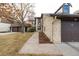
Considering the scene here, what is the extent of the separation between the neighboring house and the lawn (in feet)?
1.82

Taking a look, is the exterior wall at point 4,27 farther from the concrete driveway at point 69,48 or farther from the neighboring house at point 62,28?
the concrete driveway at point 69,48

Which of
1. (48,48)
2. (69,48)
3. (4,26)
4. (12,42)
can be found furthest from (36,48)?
(4,26)

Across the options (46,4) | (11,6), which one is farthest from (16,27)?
(46,4)

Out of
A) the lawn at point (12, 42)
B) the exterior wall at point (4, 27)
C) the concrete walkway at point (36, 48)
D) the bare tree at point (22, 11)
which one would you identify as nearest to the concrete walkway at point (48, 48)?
the concrete walkway at point (36, 48)

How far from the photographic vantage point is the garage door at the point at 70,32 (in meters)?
4.21

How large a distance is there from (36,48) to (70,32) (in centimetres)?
102

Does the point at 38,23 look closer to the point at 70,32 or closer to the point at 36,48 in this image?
the point at 36,48

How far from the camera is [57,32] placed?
4793 mm

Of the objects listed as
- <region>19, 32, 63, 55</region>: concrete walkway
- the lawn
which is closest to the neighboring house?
<region>19, 32, 63, 55</region>: concrete walkway

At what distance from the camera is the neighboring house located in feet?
13.8

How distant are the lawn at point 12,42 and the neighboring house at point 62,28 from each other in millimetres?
A: 554

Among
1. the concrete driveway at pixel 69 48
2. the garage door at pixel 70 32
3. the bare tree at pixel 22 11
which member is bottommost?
the concrete driveway at pixel 69 48

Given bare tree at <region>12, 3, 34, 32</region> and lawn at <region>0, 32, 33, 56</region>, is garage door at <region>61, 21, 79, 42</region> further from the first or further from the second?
bare tree at <region>12, 3, 34, 32</region>

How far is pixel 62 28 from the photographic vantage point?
4.78 metres
